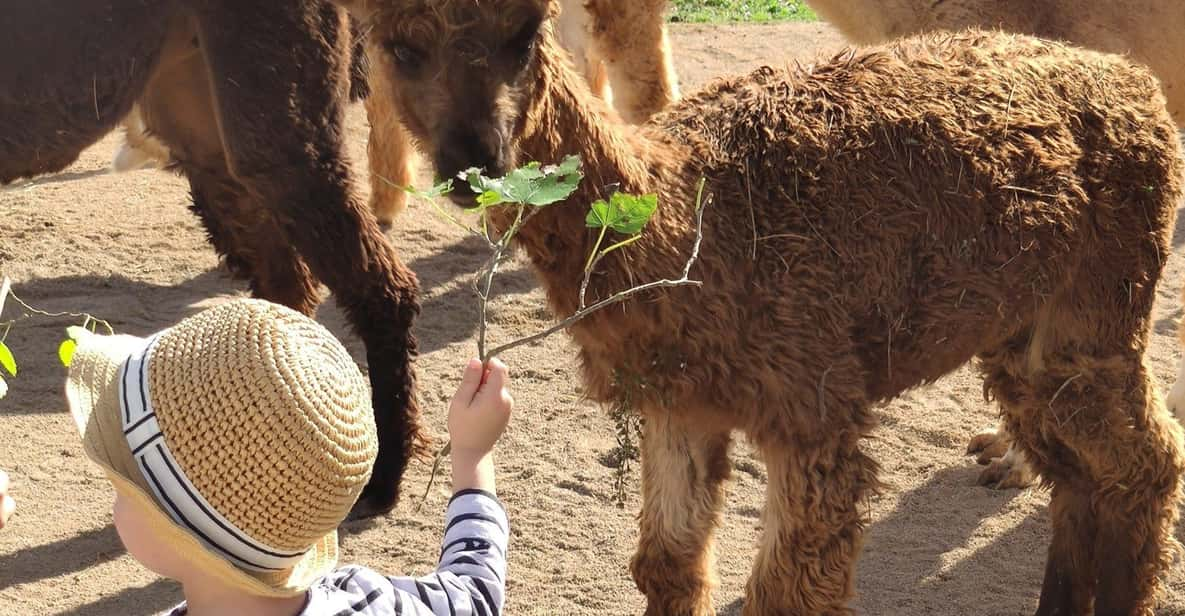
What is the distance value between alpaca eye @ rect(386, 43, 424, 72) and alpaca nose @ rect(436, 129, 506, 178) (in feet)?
0.57

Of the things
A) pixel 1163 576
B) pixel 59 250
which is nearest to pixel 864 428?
pixel 1163 576

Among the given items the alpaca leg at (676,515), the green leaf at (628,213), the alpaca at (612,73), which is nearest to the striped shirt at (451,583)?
the green leaf at (628,213)

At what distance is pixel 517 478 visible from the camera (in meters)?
4.93

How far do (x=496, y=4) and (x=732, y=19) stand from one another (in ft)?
28.5

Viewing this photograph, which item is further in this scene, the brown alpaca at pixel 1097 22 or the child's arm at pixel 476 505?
the brown alpaca at pixel 1097 22

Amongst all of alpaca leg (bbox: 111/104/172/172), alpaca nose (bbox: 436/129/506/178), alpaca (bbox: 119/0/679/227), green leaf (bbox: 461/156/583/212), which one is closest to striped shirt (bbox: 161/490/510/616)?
green leaf (bbox: 461/156/583/212)

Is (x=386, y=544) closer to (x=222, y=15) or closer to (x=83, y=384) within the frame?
(x=222, y=15)

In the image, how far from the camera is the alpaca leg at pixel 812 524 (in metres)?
3.17

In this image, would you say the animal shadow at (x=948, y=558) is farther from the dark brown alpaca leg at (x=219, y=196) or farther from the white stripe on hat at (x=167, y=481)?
the white stripe on hat at (x=167, y=481)

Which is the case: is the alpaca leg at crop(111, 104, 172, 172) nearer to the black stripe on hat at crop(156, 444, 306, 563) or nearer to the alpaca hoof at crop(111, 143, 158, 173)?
the alpaca hoof at crop(111, 143, 158, 173)

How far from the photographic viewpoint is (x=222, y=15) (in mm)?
4418

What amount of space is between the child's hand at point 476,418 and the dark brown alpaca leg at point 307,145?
2387mm

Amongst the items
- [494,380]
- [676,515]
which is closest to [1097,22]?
[676,515]

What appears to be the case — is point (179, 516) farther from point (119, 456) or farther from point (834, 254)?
point (834, 254)
